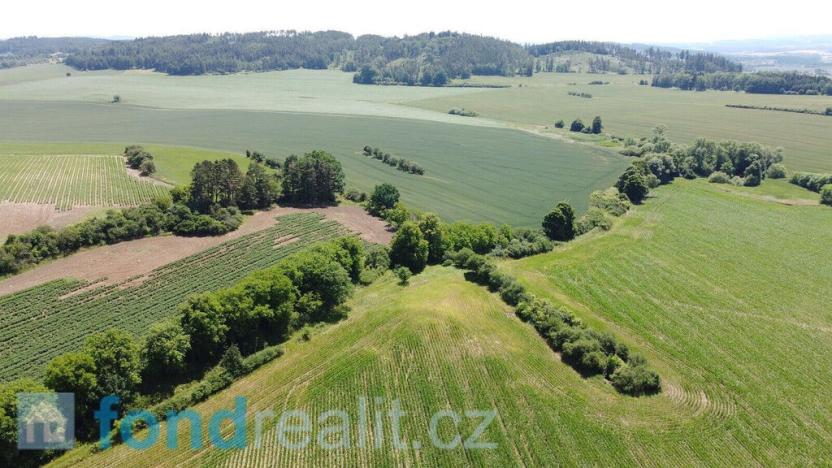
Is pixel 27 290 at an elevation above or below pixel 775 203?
below

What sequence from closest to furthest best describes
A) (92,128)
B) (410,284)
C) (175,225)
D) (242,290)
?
(242,290), (410,284), (175,225), (92,128)

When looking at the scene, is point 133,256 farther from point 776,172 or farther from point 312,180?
point 776,172

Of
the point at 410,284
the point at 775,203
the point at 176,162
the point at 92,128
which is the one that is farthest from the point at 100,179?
the point at 775,203

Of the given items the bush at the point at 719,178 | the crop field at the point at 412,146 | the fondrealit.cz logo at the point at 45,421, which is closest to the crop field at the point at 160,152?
the crop field at the point at 412,146

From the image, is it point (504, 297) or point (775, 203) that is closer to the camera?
point (504, 297)

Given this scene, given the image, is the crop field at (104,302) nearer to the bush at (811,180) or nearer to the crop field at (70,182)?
the crop field at (70,182)

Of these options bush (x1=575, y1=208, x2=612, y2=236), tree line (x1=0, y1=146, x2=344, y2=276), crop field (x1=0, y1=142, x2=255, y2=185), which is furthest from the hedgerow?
crop field (x1=0, y1=142, x2=255, y2=185)

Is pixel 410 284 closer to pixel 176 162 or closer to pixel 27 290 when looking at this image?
pixel 27 290
